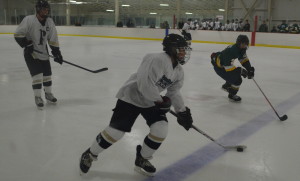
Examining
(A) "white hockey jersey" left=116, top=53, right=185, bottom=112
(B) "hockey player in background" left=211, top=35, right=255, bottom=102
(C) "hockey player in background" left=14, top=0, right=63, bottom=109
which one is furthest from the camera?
(B) "hockey player in background" left=211, top=35, right=255, bottom=102

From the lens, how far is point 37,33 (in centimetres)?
338

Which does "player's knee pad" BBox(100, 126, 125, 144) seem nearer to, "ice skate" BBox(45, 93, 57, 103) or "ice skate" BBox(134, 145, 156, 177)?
"ice skate" BBox(134, 145, 156, 177)

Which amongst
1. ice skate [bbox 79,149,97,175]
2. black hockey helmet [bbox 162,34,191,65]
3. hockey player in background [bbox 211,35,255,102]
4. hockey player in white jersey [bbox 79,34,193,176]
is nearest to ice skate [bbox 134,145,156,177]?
hockey player in white jersey [bbox 79,34,193,176]

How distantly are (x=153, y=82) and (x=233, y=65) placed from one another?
2.32 meters

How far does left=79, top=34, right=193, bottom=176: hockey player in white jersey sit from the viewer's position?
1768mm

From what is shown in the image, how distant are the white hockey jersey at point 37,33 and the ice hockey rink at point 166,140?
0.62 metres

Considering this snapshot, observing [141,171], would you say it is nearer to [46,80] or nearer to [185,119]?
[185,119]

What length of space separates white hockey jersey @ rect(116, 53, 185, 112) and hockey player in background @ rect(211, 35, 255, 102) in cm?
197

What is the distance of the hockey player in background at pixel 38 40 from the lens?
10.8ft

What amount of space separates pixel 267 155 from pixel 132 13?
21.5 meters

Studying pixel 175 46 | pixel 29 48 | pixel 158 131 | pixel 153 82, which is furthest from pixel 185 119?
pixel 29 48

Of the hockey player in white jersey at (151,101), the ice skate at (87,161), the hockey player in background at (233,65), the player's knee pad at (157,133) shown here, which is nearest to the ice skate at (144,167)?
the hockey player in white jersey at (151,101)

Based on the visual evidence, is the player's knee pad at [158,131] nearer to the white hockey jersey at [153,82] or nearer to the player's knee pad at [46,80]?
the white hockey jersey at [153,82]

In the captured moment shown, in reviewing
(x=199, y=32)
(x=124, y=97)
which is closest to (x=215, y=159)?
(x=124, y=97)
